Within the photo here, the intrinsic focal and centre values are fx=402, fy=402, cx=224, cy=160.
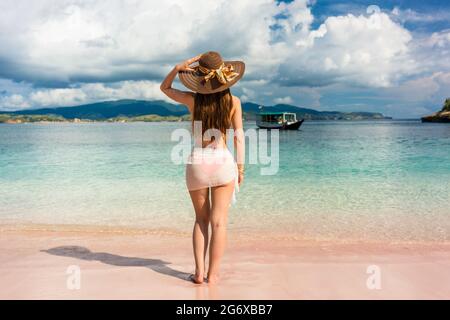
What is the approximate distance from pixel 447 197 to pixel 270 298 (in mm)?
7921

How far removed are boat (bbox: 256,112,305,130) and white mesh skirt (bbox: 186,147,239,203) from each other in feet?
206

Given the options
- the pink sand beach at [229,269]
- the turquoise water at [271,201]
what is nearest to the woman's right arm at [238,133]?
the pink sand beach at [229,269]

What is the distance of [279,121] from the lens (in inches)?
2645

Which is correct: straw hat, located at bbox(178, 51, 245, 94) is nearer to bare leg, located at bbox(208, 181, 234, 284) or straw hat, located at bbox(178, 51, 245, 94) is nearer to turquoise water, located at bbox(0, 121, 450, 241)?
bare leg, located at bbox(208, 181, 234, 284)

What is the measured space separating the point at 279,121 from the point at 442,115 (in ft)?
250

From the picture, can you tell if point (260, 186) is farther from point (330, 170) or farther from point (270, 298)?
point (270, 298)

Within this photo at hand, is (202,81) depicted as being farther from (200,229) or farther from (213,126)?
(200,229)

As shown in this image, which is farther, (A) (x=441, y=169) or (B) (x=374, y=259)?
(A) (x=441, y=169)

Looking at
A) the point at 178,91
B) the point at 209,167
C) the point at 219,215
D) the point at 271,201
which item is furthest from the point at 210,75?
the point at 271,201

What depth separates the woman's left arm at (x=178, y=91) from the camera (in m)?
3.67

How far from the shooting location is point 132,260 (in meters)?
4.93

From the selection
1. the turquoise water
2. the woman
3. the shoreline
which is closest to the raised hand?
the woman
